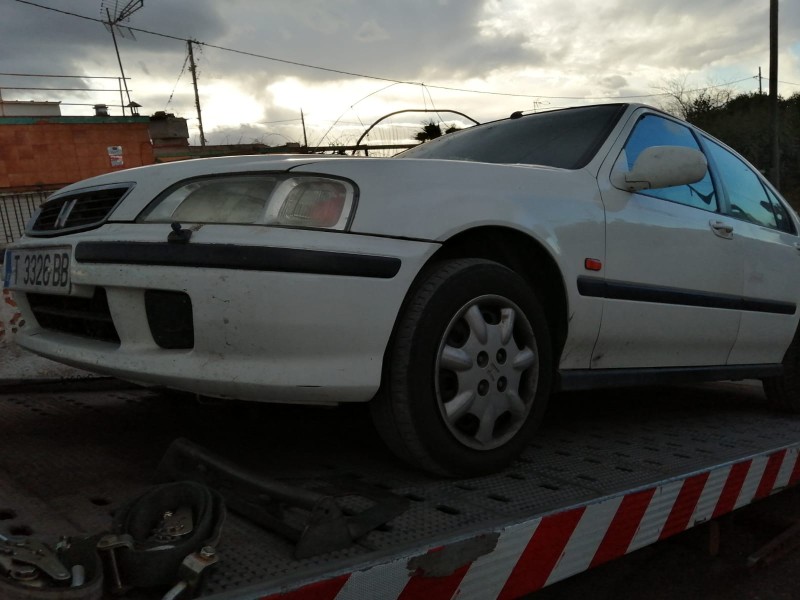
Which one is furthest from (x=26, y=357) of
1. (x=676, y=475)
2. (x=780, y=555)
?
(x=780, y=555)

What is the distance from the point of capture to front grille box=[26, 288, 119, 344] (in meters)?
2.04

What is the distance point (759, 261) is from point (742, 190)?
41 centimetres

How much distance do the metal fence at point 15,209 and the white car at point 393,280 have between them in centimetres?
1154

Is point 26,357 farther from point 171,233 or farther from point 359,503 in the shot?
point 359,503

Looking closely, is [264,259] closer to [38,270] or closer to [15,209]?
[38,270]

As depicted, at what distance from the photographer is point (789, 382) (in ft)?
11.6

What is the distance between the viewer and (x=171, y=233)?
1835mm

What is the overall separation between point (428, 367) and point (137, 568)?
877 mm

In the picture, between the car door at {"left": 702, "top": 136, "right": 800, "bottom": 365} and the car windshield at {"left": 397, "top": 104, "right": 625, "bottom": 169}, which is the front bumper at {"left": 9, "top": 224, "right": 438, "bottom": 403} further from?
the car door at {"left": 702, "top": 136, "right": 800, "bottom": 365}

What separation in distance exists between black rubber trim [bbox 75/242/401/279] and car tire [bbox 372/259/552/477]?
Result: 163mm

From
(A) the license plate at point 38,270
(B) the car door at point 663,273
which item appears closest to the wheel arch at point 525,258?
(B) the car door at point 663,273

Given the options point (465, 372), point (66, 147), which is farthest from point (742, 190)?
point (66, 147)

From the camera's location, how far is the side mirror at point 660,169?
2516 mm

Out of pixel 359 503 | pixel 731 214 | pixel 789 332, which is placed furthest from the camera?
pixel 789 332
